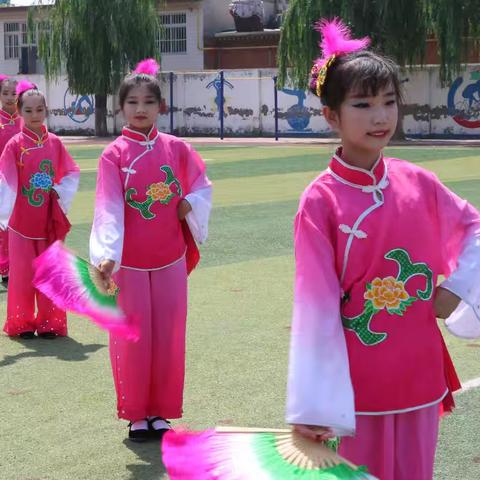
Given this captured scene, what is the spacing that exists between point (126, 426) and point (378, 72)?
2786mm

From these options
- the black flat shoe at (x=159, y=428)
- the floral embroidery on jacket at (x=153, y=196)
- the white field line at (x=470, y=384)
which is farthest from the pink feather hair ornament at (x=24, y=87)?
the white field line at (x=470, y=384)

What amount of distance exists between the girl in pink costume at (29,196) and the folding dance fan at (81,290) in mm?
2507

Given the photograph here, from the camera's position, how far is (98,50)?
37.0m

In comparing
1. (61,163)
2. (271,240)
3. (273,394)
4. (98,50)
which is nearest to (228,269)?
(271,240)

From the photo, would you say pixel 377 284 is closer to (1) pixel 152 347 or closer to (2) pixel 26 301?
(1) pixel 152 347

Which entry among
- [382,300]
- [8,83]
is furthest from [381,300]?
[8,83]

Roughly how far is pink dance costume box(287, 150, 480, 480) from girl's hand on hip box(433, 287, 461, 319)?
0.05 ft

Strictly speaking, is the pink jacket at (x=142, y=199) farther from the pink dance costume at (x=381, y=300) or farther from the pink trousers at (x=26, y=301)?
the pink trousers at (x=26, y=301)

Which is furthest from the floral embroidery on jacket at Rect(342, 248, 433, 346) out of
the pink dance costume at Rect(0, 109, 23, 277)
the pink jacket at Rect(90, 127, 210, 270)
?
the pink dance costume at Rect(0, 109, 23, 277)

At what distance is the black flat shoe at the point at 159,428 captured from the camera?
16.6 ft

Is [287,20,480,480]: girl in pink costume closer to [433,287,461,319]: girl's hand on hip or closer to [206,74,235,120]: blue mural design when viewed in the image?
[433,287,461,319]: girl's hand on hip

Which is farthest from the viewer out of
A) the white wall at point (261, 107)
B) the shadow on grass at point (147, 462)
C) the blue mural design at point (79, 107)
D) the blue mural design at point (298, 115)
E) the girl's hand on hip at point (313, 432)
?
the blue mural design at point (79, 107)

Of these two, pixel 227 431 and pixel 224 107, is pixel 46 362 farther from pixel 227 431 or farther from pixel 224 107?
pixel 224 107

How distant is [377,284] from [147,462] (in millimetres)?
2076
